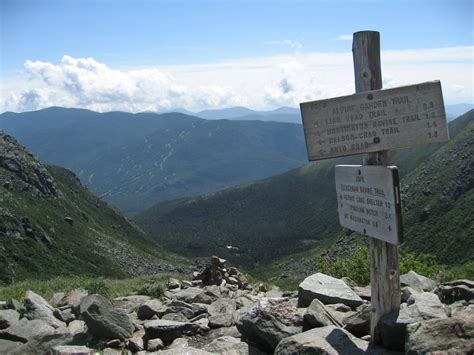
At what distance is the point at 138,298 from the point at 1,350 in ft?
20.1

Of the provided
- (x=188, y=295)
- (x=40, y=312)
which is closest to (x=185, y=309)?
(x=188, y=295)

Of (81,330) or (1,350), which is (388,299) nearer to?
(81,330)

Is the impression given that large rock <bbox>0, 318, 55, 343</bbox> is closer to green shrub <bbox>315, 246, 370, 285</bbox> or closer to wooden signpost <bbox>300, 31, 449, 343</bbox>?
wooden signpost <bbox>300, 31, 449, 343</bbox>

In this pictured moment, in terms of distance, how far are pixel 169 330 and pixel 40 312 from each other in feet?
10.7

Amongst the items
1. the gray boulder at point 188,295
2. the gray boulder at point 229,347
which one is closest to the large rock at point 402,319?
the gray boulder at point 229,347

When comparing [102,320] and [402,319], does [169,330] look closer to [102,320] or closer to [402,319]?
[102,320]


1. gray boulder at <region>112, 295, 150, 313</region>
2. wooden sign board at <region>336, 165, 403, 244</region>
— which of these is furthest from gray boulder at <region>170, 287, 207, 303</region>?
wooden sign board at <region>336, 165, 403, 244</region>

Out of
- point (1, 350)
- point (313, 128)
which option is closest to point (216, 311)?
point (1, 350)

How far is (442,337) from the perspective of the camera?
6676mm

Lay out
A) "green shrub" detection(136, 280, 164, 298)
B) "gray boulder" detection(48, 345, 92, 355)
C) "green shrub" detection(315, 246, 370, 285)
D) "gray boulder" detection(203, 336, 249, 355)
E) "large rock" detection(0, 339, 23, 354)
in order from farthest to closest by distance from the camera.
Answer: "green shrub" detection(315, 246, 370, 285) → "green shrub" detection(136, 280, 164, 298) → "large rock" detection(0, 339, 23, 354) → "gray boulder" detection(203, 336, 249, 355) → "gray boulder" detection(48, 345, 92, 355)

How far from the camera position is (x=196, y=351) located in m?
→ 8.58

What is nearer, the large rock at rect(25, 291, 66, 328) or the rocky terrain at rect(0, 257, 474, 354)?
the rocky terrain at rect(0, 257, 474, 354)

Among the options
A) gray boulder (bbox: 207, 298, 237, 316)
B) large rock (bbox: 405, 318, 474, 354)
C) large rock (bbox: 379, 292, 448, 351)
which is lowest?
gray boulder (bbox: 207, 298, 237, 316)

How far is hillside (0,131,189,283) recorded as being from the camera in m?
98.6
